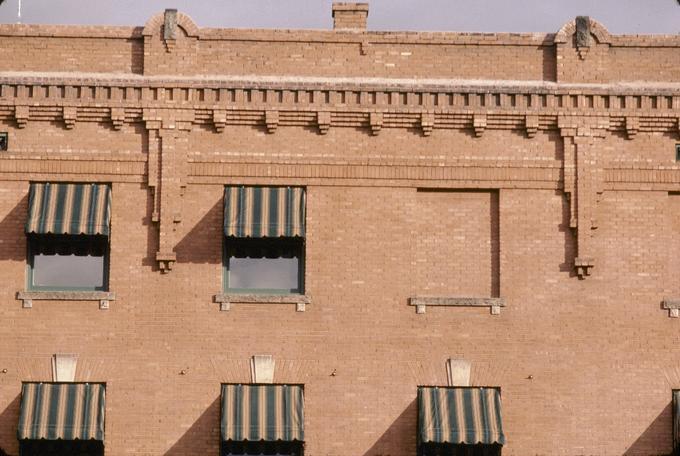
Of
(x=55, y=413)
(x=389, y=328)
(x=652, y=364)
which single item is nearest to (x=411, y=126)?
(x=389, y=328)

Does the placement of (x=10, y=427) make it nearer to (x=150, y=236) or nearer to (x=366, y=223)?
(x=150, y=236)

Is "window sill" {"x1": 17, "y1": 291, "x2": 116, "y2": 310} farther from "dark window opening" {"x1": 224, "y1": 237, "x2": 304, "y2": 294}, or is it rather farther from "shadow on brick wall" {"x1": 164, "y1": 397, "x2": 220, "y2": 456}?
"shadow on brick wall" {"x1": 164, "y1": 397, "x2": 220, "y2": 456}

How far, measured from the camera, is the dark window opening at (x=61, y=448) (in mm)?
26266

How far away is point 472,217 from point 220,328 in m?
5.27

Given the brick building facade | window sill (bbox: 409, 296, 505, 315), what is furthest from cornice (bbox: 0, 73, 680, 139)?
window sill (bbox: 409, 296, 505, 315)

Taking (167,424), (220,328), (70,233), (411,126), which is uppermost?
(411,126)

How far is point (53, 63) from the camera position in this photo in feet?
91.1

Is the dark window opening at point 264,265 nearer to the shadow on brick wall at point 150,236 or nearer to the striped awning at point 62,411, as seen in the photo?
the shadow on brick wall at point 150,236

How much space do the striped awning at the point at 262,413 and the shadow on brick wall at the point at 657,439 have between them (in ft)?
20.4

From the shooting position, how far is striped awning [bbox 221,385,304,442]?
25703 mm

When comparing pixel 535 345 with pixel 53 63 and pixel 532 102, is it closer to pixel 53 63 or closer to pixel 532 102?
pixel 532 102

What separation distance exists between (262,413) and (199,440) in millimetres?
1366

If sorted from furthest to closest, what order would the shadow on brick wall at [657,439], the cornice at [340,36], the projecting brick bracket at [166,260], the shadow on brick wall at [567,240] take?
the cornice at [340,36], the shadow on brick wall at [567,240], the projecting brick bracket at [166,260], the shadow on brick wall at [657,439]

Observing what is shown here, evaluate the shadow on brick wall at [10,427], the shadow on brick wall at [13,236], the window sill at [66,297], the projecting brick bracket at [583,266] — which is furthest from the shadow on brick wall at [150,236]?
the projecting brick bracket at [583,266]
